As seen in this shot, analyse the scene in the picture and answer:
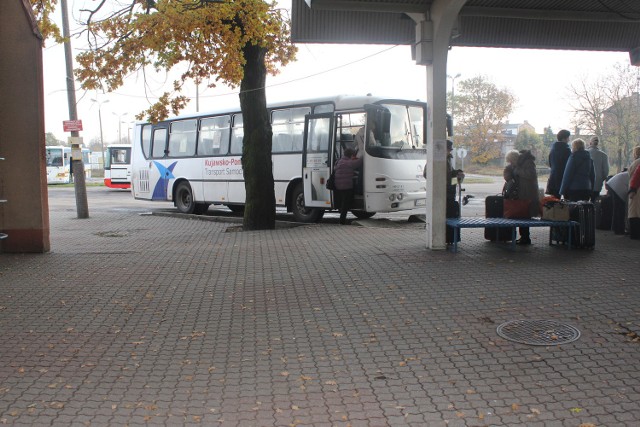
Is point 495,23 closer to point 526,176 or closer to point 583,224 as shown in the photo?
point 526,176

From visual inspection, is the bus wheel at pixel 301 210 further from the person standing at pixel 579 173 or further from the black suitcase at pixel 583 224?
the black suitcase at pixel 583 224

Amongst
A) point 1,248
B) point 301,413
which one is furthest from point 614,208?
point 1,248

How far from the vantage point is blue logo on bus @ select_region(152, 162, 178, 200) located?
2247 cm

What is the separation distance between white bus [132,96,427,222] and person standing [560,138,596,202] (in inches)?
175

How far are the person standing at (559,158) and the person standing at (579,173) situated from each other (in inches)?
34.5

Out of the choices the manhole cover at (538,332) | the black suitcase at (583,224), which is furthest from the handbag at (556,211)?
the manhole cover at (538,332)

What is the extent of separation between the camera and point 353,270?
8.85m

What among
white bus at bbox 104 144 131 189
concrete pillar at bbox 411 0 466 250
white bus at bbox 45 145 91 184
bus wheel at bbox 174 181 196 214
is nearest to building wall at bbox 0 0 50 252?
concrete pillar at bbox 411 0 466 250

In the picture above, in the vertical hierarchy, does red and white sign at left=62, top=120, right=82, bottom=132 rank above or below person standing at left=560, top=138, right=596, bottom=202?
above

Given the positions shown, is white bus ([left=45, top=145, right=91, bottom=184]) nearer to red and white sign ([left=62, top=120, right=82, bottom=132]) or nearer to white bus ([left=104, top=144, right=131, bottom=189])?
white bus ([left=104, top=144, right=131, bottom=189])

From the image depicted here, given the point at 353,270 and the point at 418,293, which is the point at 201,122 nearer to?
the point at 353,270

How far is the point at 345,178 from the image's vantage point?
15.3 meters

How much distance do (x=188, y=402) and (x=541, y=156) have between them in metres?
64.0

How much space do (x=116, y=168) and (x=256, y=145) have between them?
28653 mm
